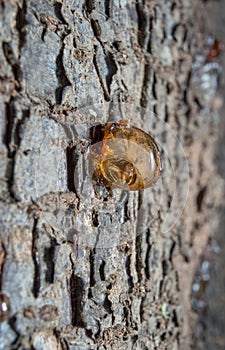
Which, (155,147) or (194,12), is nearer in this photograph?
(155,147)

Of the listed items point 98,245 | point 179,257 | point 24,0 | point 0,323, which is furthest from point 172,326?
point 24,0

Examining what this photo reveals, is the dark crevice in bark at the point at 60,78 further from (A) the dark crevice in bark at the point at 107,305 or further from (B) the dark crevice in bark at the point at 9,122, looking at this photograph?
(A) the dark crevice in bark at the point at 107,305

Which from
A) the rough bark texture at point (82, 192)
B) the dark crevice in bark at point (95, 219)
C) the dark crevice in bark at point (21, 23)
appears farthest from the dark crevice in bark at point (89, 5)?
the dark crevice in bark at point (95, 219)

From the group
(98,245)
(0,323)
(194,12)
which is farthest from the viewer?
(194,12)

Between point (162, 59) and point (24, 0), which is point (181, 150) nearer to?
point (162, 59)

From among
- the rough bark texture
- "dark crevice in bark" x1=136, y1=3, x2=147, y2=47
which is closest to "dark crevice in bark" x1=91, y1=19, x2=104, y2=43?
the rough bark texture

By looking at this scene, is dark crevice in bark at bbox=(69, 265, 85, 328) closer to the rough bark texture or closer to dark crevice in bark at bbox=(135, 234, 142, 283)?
the rough bark texture
